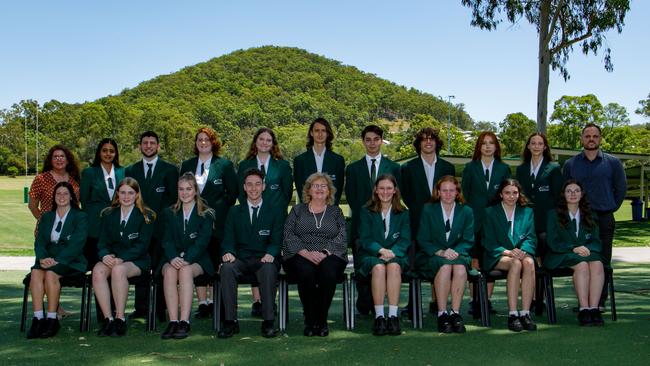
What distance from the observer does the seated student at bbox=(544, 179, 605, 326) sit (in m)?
5.14

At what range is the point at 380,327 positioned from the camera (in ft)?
15.9

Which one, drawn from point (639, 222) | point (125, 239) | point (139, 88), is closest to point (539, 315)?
point (125, 239)

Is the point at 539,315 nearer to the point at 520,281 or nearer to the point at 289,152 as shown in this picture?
the point at 520,281

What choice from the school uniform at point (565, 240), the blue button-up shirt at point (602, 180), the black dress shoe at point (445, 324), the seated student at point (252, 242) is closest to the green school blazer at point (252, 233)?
the seated student at point (252, 242)

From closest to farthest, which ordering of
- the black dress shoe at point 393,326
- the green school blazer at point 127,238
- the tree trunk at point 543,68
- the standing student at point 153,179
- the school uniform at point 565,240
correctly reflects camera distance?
the black dress shoe at point 393,326 < the green school blazer at point 127,238 < the school uniform at point 565,240 < the standing student at point 153,179 < the tree trunk at point 543,68

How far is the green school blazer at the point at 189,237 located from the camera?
5137 millimetres

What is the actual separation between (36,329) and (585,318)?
4.04 meters

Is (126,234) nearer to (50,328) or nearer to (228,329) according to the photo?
(50,328)

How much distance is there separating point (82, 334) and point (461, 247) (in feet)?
9.59

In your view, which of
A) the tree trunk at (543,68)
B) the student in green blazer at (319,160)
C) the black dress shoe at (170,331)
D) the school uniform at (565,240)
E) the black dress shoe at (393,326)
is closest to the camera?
the black dress shoe at (170,331)

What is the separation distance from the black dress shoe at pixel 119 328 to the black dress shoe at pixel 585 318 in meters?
3.39

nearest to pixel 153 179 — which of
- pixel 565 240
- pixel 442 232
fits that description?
pixel 442 232

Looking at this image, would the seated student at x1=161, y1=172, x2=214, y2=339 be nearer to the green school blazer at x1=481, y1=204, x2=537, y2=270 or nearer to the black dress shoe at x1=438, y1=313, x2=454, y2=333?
the black dress shoe at x1=438, y1=313, x2=454, y2=333

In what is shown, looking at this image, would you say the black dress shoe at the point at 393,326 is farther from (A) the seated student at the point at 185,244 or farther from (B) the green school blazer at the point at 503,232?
(A) the seated student at the point at 185,244
